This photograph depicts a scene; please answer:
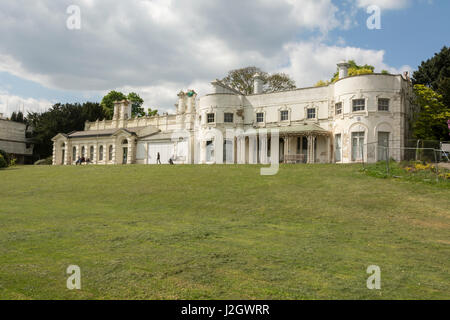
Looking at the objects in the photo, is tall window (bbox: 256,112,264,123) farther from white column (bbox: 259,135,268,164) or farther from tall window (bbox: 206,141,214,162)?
tall window (bbox: 206,141,214,162)

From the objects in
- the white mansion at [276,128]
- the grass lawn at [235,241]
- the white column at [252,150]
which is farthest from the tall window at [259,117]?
the grass lawn at [235,241]

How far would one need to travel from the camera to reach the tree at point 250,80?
2330 inches

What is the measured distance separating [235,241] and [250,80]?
53209 millimetres

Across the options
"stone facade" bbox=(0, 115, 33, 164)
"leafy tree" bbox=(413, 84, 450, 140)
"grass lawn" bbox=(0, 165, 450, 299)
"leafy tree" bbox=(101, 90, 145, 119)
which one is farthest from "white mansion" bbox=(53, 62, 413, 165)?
"leafy tree" bbox=(101, 90, 145, 119)

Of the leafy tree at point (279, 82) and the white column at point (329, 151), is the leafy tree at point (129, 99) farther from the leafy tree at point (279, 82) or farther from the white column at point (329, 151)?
the white column at point (329, 151)

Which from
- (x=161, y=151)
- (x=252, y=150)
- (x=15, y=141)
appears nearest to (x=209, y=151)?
(x=252, y=150)

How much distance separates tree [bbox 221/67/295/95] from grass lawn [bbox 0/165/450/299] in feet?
135

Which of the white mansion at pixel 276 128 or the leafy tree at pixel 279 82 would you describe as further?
the leafy tree at pixel 279 82

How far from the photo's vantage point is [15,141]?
63.5m

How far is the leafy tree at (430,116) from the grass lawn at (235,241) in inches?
723

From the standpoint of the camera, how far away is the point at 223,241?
886cm

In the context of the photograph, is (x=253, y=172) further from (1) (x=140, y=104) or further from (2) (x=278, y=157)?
(1) (x=140, y=104)
